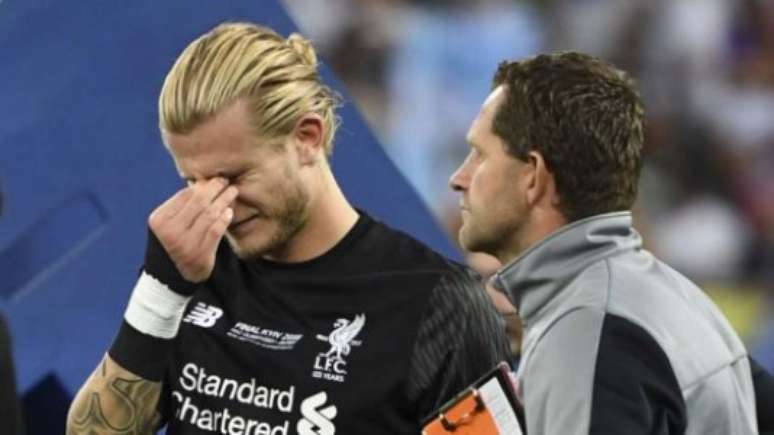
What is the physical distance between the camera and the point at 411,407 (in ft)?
8.80

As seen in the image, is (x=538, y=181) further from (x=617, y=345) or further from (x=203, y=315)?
(x=203, y=315)

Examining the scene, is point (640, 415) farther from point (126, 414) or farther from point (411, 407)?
point (126, 414)

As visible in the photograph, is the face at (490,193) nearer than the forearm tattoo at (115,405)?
Yes

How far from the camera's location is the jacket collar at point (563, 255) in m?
2.28

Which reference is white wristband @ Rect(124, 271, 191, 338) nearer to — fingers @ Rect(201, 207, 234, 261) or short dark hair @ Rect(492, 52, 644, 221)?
fingers @ Rect(201, 207, 234, 261)

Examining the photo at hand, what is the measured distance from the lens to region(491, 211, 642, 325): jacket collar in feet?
7.48

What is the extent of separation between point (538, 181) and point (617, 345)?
0.90 ft

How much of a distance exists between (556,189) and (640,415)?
1.13 ft

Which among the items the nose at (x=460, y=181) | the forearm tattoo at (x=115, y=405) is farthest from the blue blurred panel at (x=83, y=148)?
the nose at (x=460, y=181)

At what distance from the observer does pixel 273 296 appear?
282cm

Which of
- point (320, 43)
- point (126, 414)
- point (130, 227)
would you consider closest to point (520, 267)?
point (126, 414)

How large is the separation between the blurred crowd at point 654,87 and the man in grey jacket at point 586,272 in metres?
4.78

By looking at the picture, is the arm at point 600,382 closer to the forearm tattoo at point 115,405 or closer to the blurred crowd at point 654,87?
the forearm tattoo at point 115,405

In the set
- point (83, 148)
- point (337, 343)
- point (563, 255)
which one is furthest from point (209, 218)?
point (83, 148)
